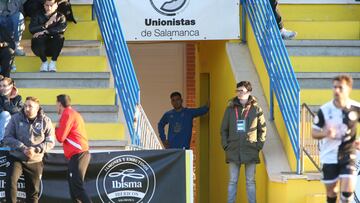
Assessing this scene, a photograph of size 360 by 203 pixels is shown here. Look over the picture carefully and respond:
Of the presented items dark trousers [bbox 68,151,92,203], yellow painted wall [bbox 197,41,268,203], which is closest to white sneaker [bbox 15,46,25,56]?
yellow painted wall [bbox 197,41,268,203]

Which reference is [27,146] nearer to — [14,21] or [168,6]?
[14,21]

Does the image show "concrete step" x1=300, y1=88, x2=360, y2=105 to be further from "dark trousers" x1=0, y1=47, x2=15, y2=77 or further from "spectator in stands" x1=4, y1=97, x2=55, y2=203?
"dark trousers" x1=0, y1=47, x2=15, y2=77

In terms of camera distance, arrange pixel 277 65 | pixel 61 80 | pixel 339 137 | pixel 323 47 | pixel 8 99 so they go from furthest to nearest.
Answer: pixel 323 47, pixel 61 80, pixel 277 65, pixel 8 99, pixel 339 137

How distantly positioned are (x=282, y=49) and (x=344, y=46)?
2.11 meters

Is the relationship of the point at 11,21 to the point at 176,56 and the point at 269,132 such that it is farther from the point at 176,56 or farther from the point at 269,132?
the point at 176,56

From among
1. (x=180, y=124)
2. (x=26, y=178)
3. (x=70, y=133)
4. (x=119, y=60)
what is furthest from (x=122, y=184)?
(x=180, y=124)

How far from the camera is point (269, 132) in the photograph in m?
13.6

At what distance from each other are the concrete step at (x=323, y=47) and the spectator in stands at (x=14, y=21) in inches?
167

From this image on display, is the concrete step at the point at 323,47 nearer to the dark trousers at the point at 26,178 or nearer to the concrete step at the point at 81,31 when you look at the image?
the concrete step at the point at 81,31

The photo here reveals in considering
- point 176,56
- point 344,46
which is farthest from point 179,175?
point 176,56

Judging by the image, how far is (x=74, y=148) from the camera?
11516 mm

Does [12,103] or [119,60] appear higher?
[119,60]

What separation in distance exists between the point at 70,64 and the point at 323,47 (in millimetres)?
4077

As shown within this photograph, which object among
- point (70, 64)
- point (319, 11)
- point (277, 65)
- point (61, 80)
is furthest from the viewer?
point (319, 11)
